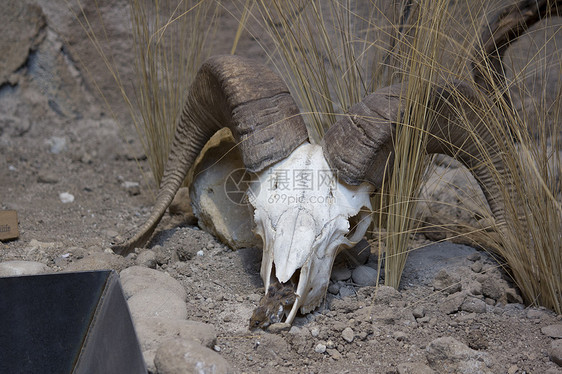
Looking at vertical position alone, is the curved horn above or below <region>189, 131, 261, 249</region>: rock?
above

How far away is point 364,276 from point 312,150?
Result: 733 millimetres

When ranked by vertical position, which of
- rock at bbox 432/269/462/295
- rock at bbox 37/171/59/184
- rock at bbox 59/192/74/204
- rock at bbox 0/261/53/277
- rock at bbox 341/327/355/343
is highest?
rock at bbox 432/269/462/295

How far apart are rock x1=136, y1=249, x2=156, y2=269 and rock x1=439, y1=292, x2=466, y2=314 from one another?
1.57m

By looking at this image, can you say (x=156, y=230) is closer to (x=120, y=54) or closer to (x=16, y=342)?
(x=16, y=342)

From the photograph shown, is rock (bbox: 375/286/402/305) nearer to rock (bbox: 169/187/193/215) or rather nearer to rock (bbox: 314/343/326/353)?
rock (bbox: 314/343/326/353)

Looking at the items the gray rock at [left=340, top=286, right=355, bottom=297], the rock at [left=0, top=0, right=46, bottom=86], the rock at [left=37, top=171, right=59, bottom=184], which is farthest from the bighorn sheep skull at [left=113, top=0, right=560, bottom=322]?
the rock at [left=0, top=0, right=46, bottom=86]

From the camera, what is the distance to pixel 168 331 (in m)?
2.45

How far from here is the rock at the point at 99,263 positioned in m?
3.07

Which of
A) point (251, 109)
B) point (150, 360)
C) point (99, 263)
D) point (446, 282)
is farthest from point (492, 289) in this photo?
point (99, 263)

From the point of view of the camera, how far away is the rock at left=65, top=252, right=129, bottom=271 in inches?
121

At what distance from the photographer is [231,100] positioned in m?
3.20

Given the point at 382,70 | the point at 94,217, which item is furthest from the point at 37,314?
the point at 382,70

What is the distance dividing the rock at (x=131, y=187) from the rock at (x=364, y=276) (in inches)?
87.1

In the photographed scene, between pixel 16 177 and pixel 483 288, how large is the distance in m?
3.63
